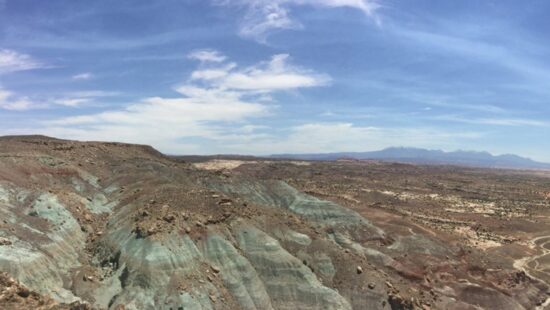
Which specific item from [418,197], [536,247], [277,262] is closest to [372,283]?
[277,262]

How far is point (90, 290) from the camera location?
29.0 metres

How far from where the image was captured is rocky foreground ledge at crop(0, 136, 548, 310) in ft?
94.8

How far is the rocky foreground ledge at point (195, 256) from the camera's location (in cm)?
2889

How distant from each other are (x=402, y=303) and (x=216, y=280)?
13.7 meters

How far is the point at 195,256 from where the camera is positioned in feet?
106

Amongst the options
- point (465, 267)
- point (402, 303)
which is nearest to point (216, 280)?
point (402, 303)

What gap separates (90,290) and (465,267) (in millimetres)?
35446

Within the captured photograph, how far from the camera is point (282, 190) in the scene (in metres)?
59.0

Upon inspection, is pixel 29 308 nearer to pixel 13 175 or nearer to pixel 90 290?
pixel 90 290

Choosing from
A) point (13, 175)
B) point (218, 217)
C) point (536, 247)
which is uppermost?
point (13, 175)

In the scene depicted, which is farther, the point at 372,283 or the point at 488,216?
the point at 488,216

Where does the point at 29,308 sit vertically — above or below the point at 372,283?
above

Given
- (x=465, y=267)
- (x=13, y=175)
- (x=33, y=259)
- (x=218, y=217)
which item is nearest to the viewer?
(x=33, y=259)

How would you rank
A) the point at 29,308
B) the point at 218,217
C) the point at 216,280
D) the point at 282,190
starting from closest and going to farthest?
the point at 29,308 < the point at 216,280 < the point at 218,217 < the point at 282,190
